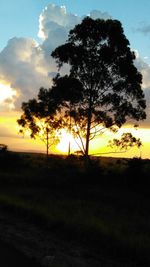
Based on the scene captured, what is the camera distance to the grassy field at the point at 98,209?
11.6 metres

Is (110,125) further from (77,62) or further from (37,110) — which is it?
(37,110)

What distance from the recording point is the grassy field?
38.0ft

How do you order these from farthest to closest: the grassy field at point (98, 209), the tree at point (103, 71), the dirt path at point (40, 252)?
the tree at point (103, 71), the grassy field at point (98, 209), the dirt path at point (40, 252)

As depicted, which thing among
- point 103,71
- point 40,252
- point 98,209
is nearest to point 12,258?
point 40,252

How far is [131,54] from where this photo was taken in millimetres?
40688

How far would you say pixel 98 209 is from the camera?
19.7 meters

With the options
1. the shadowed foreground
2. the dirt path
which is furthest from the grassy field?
the shadowed foreground

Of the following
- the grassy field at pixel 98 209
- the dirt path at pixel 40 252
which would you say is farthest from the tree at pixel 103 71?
the dirt path at pixel 40 252

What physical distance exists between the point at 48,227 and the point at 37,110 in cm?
4401

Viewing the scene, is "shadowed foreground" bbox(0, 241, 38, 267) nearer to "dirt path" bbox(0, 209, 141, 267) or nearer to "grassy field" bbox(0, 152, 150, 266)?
"dirt path" bbox(0, 209, 141, 267)

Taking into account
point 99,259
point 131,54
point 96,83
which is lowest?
point 99,259

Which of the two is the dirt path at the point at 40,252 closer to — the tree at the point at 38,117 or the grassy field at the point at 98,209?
the grassy field at the point at 98,209

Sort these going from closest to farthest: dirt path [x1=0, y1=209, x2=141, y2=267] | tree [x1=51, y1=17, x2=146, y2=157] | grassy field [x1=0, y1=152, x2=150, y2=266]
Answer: dirt path [x1=0, y1=209, x2=141, y2=267] < grassy field [x1=0, y1=152, x2=150, y2=266] < tree [x1=51, y1=17, x2=146, y2=157]

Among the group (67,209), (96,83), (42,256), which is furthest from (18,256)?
(96,83)
